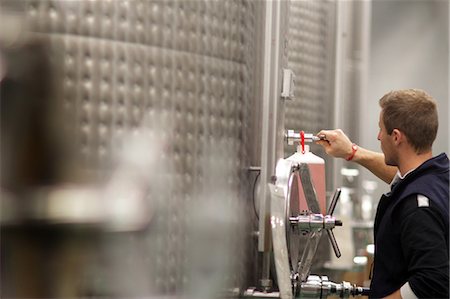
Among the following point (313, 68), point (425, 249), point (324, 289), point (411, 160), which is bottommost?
point (324, 289)

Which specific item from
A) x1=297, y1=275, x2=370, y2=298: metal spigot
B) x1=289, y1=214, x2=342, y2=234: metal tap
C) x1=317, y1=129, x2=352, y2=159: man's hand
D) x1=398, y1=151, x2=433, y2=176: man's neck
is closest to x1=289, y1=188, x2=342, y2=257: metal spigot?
x1=289, y1=214, x2=342, y2=234: metal tap

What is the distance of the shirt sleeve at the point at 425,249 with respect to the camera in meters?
1.89

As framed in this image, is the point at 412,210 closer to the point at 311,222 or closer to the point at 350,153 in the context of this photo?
the point at 311,222

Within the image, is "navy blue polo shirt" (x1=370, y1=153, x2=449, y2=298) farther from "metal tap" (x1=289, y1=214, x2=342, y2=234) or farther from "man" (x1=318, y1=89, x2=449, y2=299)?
"metal tap" (x1=289, y1=214, x2=342, y2=234)

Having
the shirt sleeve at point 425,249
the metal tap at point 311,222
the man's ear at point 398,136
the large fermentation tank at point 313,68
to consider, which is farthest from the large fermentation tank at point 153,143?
the large fermentation tank at point 313,68

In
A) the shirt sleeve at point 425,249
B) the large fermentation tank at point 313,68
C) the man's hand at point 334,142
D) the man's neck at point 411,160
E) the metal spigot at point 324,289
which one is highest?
the large fermentation tank at point 313,68

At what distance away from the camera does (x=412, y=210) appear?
78.2 inches

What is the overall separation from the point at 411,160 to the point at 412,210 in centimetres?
23

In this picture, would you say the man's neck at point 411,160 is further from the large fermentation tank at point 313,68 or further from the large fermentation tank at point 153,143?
the large fermentation tank at point 153,143

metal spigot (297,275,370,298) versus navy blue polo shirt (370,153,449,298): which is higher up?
navy blue polo shirt (370,153,449,298)

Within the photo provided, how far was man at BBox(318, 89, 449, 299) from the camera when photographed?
1.91 meters

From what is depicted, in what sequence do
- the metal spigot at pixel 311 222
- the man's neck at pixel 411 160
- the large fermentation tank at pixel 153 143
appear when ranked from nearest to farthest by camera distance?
the large fermentation tank at pixel 153 143, the metal spigot at pixel 311 222, the man's neck at pixel 411 160

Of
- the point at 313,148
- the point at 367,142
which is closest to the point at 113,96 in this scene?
the point at 313,148

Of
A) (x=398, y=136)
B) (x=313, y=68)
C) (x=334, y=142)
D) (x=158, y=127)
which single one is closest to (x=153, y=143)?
(x=158, y=127)
